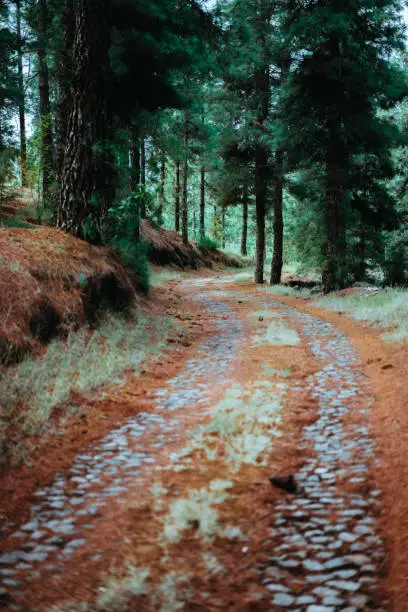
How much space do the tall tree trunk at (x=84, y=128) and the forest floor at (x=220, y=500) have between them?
4.60 m

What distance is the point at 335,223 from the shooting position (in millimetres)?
15461

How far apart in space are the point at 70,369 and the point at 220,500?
3.17 m

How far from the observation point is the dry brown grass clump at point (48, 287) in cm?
602

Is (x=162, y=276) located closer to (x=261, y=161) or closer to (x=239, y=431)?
(x=261, y=161)

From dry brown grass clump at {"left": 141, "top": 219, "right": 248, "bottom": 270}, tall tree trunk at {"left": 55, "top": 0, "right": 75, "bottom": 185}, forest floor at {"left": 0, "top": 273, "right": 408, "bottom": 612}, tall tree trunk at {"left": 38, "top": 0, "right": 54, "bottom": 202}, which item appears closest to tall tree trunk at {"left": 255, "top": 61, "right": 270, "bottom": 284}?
dry brown grass clump at {"left": 141, "top": 219, "right": 248, "bottom": 270}

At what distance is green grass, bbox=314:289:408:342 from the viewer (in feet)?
28.0

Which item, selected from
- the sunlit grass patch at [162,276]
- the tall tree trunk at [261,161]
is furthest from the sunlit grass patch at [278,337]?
the tall tree trunk at [261,161]

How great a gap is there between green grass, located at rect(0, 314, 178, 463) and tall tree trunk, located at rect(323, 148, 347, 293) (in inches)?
353

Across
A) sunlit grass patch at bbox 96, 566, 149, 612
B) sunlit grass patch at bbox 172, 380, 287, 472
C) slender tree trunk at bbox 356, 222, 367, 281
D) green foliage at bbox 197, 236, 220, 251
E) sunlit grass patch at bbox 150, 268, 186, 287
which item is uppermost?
green foliage at bbox 197, 236, 220, 251

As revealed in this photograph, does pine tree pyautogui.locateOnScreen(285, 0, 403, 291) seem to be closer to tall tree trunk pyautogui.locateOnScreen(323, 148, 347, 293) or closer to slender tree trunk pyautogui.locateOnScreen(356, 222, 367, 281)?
tall tree trunk pyautogui.locateOnScreen(323, 148, 347, 293)

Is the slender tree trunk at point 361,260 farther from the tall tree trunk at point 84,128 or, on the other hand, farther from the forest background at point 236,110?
the tall tree trunk at point 84,128

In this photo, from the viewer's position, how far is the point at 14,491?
11.8ft

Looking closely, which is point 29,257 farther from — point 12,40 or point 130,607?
point 12,40

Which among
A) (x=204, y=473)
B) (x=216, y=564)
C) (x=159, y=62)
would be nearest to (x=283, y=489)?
(x=204, y=473)
